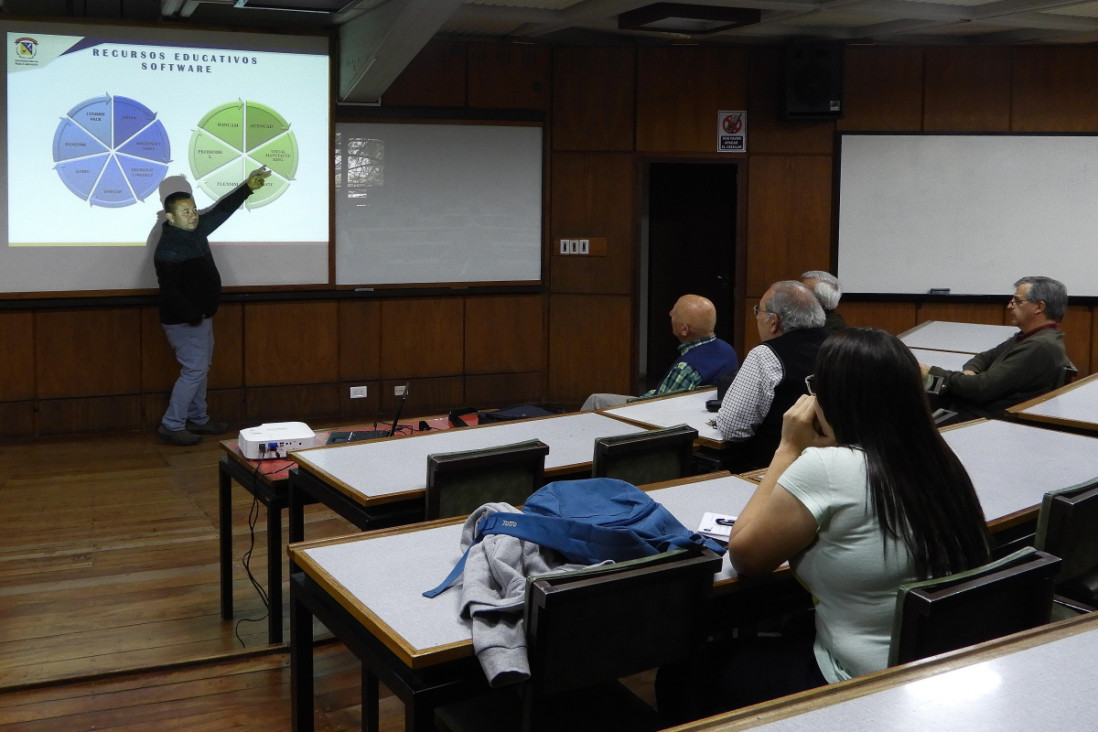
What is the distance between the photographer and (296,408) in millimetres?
7617

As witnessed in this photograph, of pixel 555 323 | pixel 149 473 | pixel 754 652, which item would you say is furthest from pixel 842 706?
pixel 555 323

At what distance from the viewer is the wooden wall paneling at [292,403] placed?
7477mm

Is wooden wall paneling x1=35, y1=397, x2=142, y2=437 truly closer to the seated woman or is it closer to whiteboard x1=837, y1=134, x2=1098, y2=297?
whiteboard x1=837, y1=134, x2=1098, y2=297

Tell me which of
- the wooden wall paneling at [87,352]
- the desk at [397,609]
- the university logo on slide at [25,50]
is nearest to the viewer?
the desk at [397,609]

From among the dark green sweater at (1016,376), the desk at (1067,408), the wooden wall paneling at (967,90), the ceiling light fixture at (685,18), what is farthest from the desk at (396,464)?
the wooden wall paneling at (967,90)

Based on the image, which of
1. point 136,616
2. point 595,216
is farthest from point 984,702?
point 595,216

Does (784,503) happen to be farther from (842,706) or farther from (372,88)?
(372,88)

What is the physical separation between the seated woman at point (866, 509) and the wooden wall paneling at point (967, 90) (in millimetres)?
6915

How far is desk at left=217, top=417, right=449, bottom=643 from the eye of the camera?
11.6 feet

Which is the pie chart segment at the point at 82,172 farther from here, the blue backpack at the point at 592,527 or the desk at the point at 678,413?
the blue backpack at the point at 592,527

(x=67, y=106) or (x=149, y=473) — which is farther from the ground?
(x=67, y=106)

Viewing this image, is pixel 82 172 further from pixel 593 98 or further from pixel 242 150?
pixel 593 98

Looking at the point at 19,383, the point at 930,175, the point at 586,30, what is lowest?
the point at 19,383

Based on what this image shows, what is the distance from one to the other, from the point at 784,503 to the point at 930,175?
701 cm
